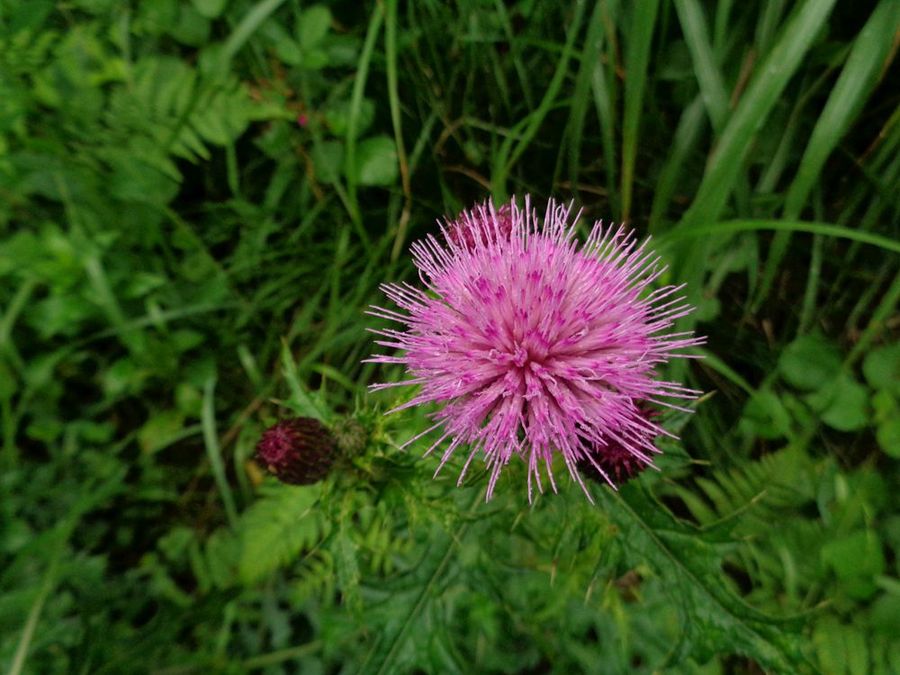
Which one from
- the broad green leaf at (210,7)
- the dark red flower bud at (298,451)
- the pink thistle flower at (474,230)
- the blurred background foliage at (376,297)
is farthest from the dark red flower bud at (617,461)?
the broad green leaf at (210,7)

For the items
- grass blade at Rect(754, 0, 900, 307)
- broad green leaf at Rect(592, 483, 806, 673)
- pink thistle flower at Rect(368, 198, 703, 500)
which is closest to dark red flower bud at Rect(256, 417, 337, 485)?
pink thistle flower at Rect(368, 198, 703, 500)

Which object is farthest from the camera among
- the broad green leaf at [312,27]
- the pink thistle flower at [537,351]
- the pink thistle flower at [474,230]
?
the broad green leaf at [312,27]

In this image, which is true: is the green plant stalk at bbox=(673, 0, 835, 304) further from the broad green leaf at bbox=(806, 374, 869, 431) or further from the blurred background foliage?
the broad green leaf at bbox=(806, 374, 869, 431)

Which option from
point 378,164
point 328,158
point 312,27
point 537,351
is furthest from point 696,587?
point 312,27

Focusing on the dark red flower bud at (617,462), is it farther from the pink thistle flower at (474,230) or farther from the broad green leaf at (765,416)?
the broad green leaf at (765,416)

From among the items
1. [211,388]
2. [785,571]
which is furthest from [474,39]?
[785,571]
